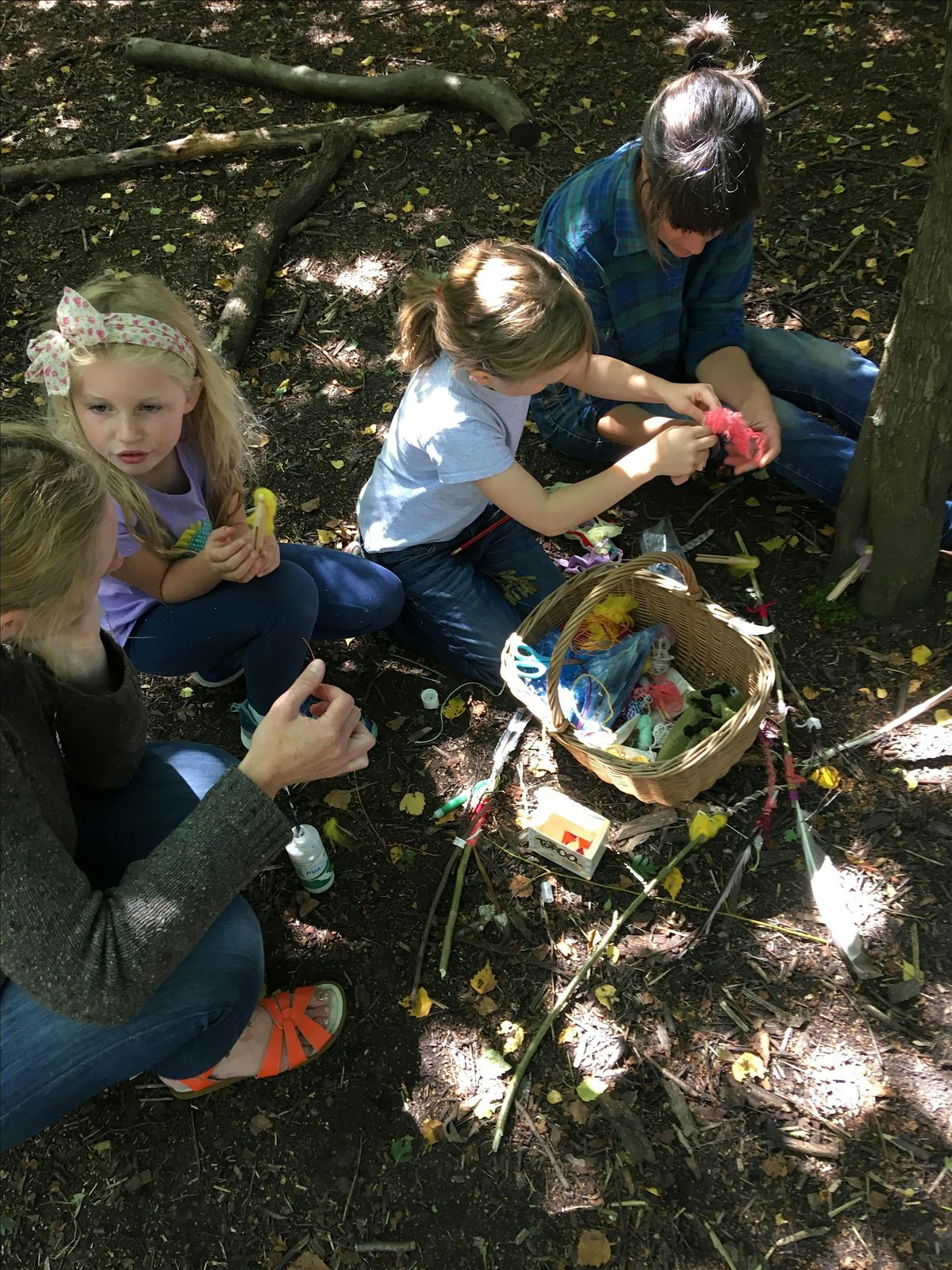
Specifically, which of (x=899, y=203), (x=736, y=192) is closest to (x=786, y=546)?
(x=736, y=192)

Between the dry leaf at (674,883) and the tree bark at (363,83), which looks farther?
the tree bark at (363,83)

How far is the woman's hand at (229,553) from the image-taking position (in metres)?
2.29

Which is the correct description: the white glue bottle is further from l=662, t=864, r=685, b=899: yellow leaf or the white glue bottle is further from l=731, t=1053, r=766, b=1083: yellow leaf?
l=731, t=1053, r=766, b=1083: yellow leaf

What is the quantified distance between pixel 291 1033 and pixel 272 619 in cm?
106

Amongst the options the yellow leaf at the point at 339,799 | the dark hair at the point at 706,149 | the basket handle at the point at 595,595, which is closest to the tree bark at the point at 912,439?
the dark hair at the point at 706,149

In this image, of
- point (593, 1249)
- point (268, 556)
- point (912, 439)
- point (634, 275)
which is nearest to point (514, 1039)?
point (593, 1249)

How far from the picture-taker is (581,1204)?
2.02 metres

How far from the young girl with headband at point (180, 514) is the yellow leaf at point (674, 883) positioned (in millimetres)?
1121

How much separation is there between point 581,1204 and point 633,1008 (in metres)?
0.44

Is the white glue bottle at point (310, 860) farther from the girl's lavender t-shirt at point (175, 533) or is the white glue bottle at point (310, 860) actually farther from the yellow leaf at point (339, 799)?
the girl's lavender t-shirt at point (175, 533)

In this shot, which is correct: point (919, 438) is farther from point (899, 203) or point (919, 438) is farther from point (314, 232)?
point (314, 232)

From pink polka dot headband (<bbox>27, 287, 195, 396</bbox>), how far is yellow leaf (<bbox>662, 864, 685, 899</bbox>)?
6.09ft

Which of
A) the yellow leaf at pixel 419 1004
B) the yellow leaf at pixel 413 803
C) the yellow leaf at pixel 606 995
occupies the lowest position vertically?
the yellow leaf at pixel 419 1004

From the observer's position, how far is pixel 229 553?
2.31 metres
